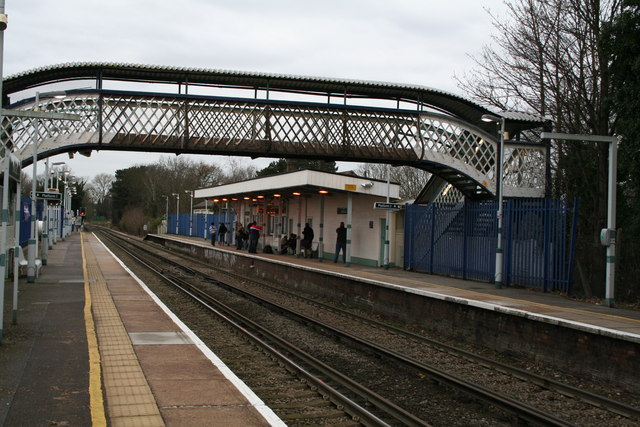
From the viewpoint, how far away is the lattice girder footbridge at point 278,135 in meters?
18.1

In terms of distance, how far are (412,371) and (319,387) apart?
73.2 inches

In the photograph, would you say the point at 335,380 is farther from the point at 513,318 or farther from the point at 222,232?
the point at 222,232

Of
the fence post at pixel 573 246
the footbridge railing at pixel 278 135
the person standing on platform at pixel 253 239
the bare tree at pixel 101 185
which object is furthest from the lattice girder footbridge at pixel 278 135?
the bare tree at pixel 101 185

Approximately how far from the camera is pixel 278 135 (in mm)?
18828

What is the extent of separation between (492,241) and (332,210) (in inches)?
513

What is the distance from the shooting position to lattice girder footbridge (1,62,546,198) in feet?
59.3

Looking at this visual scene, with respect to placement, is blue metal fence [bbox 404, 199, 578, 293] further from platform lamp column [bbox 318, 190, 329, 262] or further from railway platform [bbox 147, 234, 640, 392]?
platform lamp column [bbox 318, 190, 329, 262]

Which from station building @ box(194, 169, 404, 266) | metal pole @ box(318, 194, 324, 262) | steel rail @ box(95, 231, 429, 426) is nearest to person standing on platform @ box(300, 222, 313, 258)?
station building @ box(194, 169, 404, 266)

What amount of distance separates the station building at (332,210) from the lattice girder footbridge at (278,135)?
9.14ft

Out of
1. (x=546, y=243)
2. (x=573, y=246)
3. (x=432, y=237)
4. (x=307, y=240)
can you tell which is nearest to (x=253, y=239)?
(x=307, y=240)

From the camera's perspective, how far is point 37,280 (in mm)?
18453

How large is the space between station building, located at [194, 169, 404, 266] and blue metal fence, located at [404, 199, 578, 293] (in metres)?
1.91

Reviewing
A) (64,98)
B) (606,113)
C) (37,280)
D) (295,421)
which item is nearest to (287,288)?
(37,280)

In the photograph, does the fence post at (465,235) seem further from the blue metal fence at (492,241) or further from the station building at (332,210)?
the station building at (332,210)
